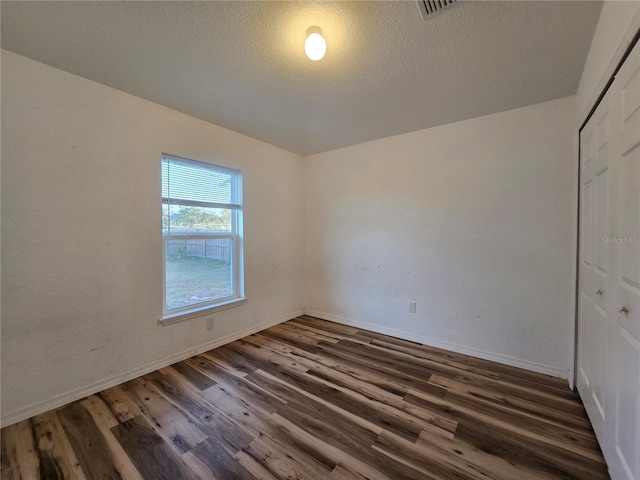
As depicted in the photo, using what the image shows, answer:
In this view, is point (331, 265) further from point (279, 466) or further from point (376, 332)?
point (279, 466)

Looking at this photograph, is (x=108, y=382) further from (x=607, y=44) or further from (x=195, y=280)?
(x=607, y=44)

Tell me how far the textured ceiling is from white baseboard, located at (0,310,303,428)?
2.38 meters

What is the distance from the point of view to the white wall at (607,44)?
1.09 m

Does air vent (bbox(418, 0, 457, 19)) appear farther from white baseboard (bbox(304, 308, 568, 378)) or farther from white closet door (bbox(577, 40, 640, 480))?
white baseboard (bbox(304, 308, 568, 378))

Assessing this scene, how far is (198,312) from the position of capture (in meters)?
2.70

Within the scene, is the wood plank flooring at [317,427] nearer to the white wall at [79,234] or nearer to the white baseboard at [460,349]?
the white baseboard at [460,349]

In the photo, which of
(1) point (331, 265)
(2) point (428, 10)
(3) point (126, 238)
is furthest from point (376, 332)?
(2) point (428, 10)

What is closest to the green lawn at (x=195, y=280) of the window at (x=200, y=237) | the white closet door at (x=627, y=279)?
the window at (x=200, y=237)

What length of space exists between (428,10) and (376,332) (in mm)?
3074

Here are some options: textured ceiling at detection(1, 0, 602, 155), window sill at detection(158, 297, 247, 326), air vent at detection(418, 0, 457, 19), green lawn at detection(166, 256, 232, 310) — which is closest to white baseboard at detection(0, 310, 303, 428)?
window sill at detection(158, 297, 247, 326)

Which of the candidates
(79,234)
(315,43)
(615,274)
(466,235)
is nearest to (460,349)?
(466,235)

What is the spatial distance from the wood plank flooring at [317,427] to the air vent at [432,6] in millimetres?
2456

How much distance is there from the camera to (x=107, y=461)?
4.67ft

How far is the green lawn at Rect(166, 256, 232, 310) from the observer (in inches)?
101
